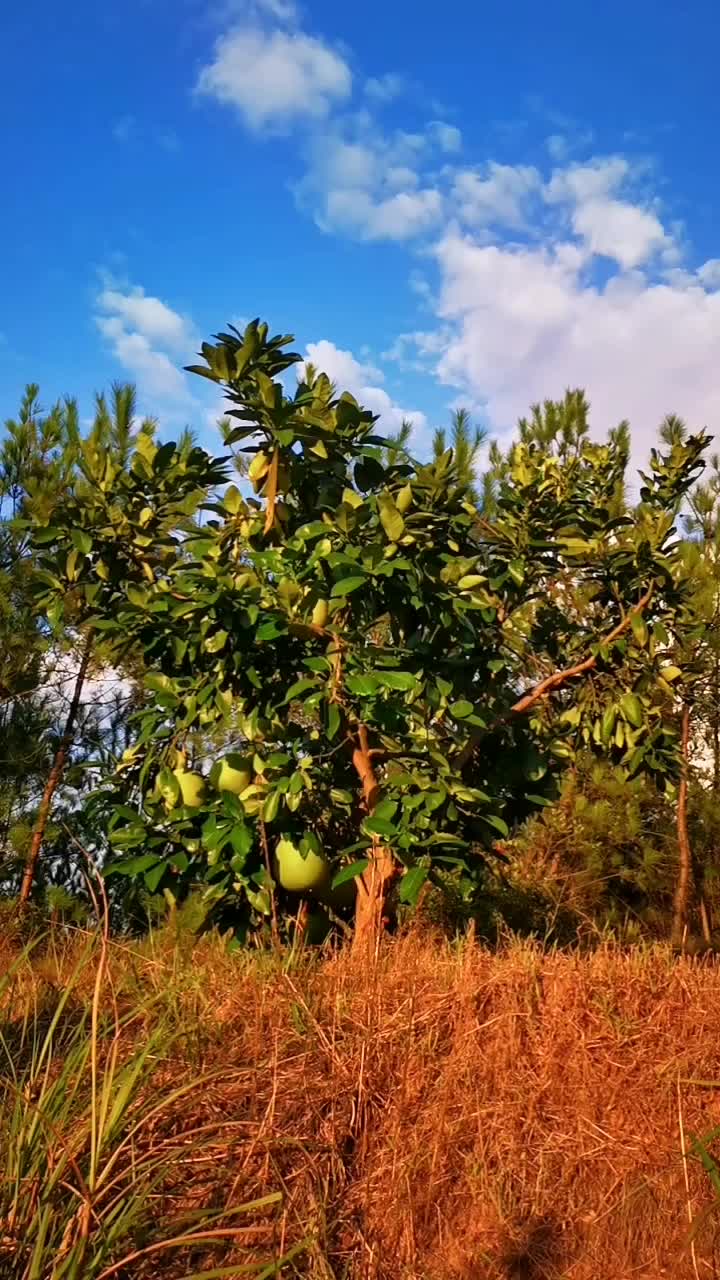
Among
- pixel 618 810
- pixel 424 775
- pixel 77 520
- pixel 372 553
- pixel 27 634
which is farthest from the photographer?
pixel 618 810

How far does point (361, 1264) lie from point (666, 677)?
2.29 meters

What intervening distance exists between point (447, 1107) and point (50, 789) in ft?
13.9

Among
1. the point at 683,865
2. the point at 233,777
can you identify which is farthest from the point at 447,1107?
the point at 683,865

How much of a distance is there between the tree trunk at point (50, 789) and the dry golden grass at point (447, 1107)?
2937mm

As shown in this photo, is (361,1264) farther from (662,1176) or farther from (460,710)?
(460,710)

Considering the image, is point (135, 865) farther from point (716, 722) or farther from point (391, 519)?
point (716, 722)

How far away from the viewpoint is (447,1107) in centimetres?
242

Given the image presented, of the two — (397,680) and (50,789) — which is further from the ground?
(397,680)

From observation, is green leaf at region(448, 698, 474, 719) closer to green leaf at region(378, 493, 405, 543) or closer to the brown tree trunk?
the brown tree trunk

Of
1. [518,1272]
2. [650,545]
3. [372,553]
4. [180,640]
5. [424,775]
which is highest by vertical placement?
[650,545]

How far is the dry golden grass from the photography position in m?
2.01

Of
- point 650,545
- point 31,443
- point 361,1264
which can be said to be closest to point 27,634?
point 31,443

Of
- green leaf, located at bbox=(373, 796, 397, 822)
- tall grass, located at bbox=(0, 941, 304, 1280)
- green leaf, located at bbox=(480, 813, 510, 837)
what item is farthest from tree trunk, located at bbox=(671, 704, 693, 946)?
tall grass, located at bbox=(0, 941, 304, 1280)

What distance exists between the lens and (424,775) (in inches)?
131
